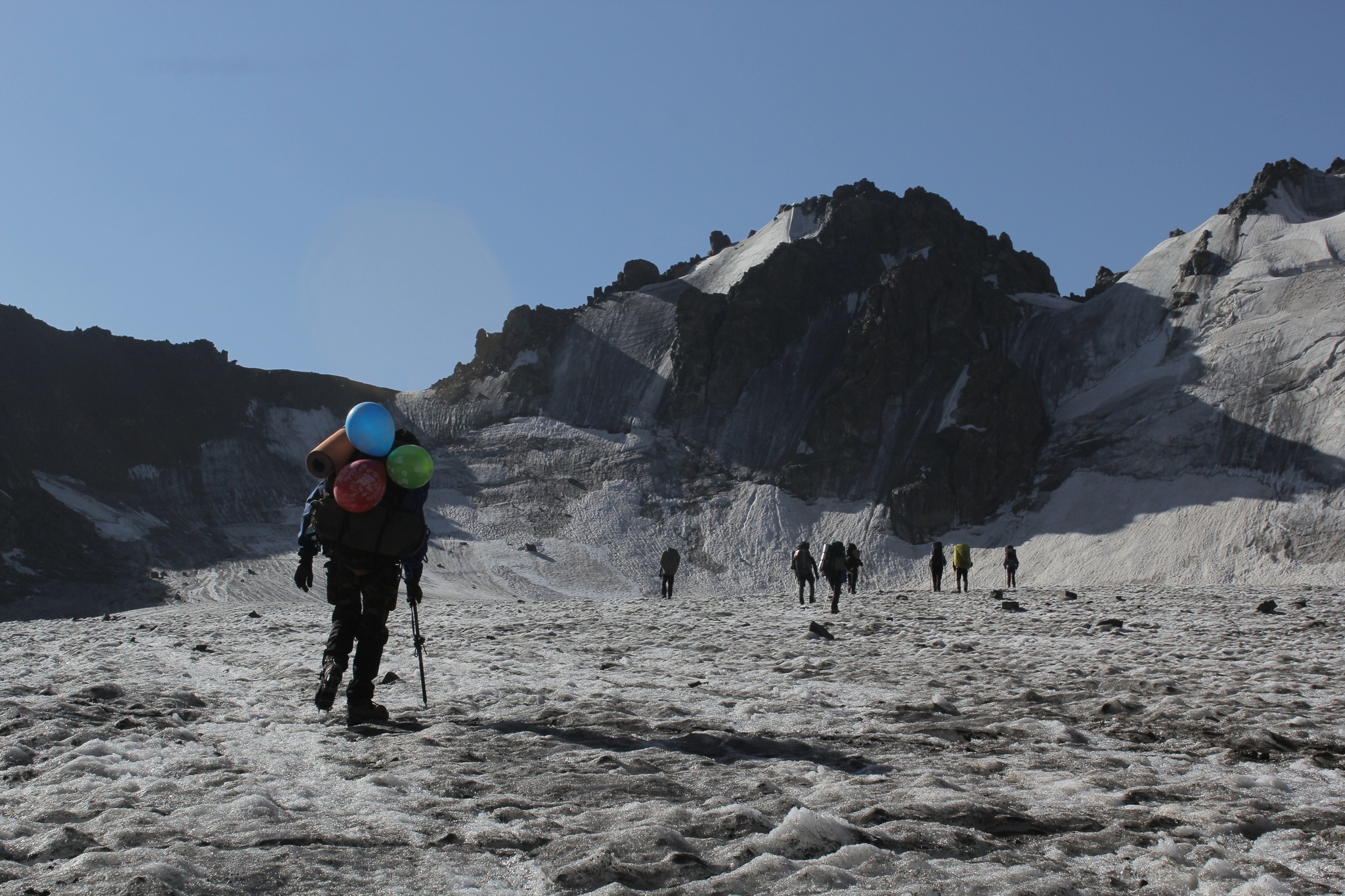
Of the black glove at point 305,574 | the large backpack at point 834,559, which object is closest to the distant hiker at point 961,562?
the large backpack at point 834,559

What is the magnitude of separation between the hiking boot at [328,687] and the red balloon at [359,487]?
124 cm

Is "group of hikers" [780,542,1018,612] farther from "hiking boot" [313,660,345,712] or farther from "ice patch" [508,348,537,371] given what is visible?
"ice patch" [508,348,537,371]

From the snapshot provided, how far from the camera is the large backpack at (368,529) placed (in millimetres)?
7641

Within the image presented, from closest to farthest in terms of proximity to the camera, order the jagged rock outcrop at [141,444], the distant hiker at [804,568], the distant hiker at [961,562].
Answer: the distant hiker at [804,568] → the distant hiker at [961,562] → the jagged rock outcrop at [141,444]

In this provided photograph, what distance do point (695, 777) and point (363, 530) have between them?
12.1 feet

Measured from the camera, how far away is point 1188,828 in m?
4.00

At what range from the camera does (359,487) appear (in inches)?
298

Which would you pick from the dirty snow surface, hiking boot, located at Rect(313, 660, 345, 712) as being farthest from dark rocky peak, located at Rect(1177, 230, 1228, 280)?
hiking boot, located at Rect(313, 660, 345, 712)

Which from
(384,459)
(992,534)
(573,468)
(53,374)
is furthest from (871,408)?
(384,459)

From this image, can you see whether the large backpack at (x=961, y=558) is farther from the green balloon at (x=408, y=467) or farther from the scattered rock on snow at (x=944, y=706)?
the green balloon at (x=408, y=467)

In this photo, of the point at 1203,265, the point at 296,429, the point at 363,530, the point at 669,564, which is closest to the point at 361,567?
the point at 363,530

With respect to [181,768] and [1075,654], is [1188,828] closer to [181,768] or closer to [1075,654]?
[181,768]

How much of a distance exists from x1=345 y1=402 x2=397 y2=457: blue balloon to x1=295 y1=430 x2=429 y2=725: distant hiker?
0.21 meters

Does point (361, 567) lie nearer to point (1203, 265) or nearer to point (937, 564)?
point (937, 564)
